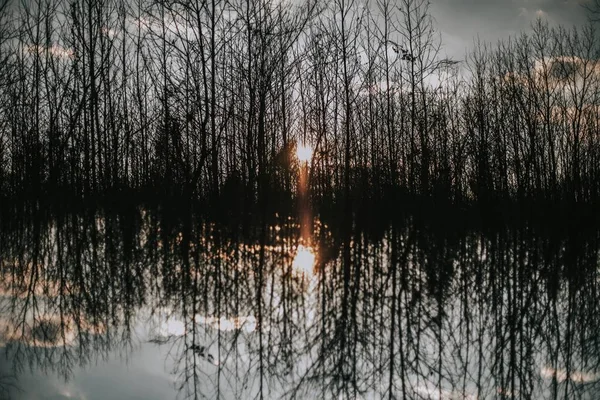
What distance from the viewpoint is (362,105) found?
17.8 meters

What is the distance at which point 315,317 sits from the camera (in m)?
2.74

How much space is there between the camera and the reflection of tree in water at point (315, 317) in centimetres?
205

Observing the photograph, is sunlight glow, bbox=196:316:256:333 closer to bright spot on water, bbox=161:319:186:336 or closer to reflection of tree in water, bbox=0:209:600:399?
reflection of tree in water, bbox=0:209:600:399

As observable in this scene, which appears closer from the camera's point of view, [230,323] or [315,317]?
[230,323]

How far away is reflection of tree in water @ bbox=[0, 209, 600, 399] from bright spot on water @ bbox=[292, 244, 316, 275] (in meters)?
0.07

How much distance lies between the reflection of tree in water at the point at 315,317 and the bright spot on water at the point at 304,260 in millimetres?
66

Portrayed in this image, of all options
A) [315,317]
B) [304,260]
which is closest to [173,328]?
[315,317]

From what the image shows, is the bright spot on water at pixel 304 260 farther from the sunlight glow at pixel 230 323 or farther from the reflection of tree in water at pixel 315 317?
the sunlight glow at pixel 230 323

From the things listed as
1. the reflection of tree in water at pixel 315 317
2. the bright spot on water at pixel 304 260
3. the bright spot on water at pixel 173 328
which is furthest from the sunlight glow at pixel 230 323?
the bright spot on water at pixel 304 260

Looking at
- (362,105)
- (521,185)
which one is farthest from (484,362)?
(521,185)

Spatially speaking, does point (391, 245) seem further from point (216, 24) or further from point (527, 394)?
point (216, 24)

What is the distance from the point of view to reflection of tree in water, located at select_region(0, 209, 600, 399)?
6.74 feet

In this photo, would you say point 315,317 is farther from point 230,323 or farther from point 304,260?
point 304,260

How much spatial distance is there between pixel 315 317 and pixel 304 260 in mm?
1780
